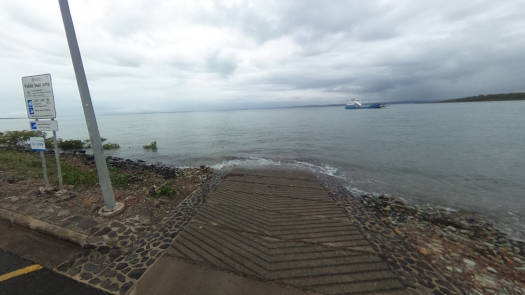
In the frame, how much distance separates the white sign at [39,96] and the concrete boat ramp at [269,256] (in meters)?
4.98

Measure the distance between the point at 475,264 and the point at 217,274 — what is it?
5.67 meters

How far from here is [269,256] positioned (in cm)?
384

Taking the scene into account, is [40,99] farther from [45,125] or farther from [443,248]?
[443,248]

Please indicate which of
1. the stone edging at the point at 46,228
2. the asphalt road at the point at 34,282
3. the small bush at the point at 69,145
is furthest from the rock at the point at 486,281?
the small bush at the point at 69,145

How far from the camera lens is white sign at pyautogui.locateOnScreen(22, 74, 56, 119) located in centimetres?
494

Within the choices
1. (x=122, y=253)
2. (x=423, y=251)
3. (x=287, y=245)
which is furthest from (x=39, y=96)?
(x=423, y=251)

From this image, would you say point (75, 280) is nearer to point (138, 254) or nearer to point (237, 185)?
point (138, 254)

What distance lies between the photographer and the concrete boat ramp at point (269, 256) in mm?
3154

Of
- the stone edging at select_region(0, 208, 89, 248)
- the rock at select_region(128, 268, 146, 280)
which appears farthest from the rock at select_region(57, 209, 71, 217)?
the rock at select_region(128, 268, 146, 280)

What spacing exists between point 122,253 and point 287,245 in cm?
344

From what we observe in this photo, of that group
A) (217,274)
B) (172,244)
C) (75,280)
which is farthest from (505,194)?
(75,280)

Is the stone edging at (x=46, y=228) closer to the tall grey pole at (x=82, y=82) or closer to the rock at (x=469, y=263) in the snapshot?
the tall grey pole at (x=82, y=82)

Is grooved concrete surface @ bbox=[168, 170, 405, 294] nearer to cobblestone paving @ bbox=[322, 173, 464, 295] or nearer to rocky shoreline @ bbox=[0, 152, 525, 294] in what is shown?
cobblestone paving @ bbox=[322, 173, 464, 295]

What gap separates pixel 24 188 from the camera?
20.7 feet
